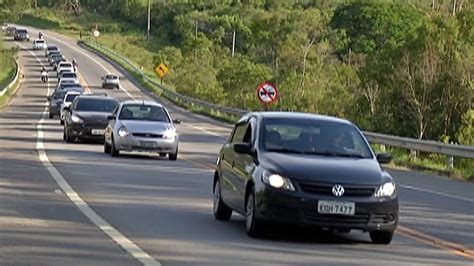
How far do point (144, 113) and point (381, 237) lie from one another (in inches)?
628

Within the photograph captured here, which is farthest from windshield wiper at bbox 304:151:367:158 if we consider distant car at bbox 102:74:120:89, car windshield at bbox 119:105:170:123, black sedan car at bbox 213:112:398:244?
distant car at bbox 102:74:120:89

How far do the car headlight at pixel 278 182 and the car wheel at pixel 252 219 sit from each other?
0.40m

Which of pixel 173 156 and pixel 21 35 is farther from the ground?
pixel 173 156

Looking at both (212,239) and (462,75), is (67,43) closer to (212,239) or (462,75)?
(462,75)

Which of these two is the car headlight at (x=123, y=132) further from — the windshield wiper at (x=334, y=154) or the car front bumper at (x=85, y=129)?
the windshield wiper at (x=334, y=154)

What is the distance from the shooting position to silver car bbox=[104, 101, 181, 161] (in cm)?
2748

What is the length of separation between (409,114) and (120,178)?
25.2m

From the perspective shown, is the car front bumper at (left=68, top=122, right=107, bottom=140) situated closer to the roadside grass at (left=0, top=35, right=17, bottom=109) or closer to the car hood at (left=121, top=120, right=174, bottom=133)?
the car hood at (left=121, top=120, right=174, bottom=133)

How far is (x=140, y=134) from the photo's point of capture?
27.5 meters

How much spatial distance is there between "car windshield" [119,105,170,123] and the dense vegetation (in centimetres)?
1371

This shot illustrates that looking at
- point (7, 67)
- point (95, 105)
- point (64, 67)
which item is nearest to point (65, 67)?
point (64, 67)

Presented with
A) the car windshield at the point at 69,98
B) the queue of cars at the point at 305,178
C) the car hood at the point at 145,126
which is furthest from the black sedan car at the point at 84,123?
the queue of cars at the point at 305,178

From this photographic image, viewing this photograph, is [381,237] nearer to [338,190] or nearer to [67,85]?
[338,190]

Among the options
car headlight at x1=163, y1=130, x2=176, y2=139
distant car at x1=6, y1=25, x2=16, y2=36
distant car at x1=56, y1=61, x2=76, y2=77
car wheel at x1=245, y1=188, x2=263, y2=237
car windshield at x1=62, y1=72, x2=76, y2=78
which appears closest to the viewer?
car wheel at x1=245, y1=188, x2=263, y2=237
